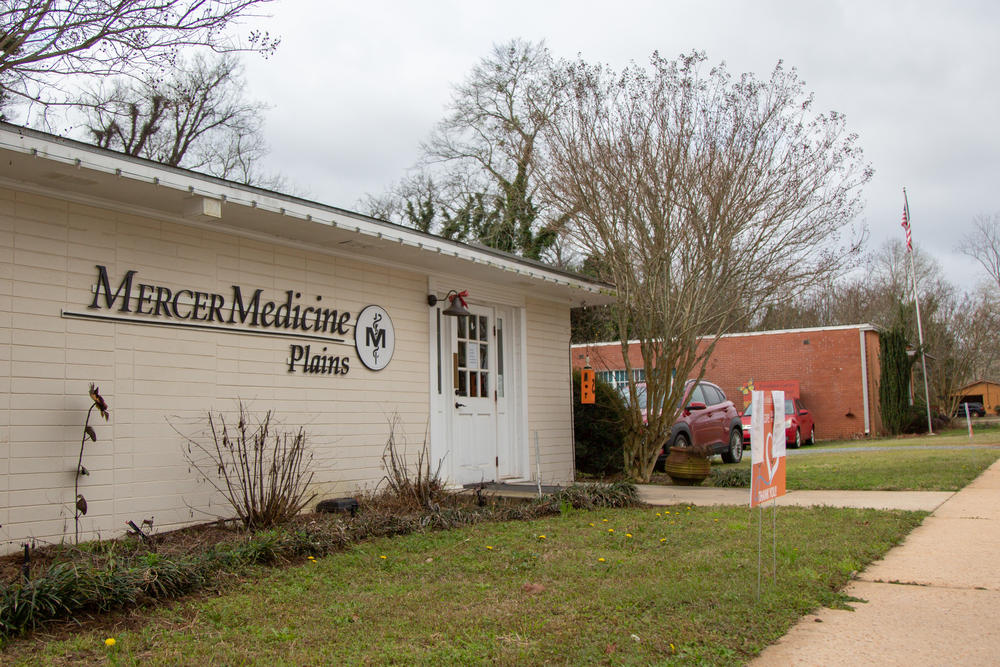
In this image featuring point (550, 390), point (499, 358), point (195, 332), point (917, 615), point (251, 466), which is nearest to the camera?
point (917, 615)

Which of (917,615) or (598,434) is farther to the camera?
(598,434)

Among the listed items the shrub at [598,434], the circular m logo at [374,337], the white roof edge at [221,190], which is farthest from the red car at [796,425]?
the circular m logo at [374,337]

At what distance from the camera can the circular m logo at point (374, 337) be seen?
8820 mm

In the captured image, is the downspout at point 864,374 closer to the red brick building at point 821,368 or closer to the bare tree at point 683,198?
the red brick building at point 821,368

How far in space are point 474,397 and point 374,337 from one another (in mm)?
1987

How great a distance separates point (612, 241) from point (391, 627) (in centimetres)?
788

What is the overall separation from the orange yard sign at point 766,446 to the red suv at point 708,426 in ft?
28.6

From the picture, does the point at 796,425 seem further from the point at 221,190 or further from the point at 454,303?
the point at 221,190

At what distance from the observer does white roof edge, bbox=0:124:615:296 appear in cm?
550

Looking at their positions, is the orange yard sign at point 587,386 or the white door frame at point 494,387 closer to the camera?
the white door frame at point 494,387

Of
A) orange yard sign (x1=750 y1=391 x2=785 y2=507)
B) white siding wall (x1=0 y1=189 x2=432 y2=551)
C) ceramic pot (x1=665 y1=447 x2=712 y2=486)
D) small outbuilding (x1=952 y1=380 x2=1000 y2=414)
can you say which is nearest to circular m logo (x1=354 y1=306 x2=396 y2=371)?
white siding wall (x1=0 y1=189 x2=432 y2=551)

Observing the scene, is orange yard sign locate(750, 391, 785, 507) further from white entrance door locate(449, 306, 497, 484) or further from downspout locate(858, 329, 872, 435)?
downspout locate(858, 329, 872, 435)

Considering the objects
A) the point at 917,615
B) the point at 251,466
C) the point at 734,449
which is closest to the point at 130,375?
the point at 251,466

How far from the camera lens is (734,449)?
15.9 m
